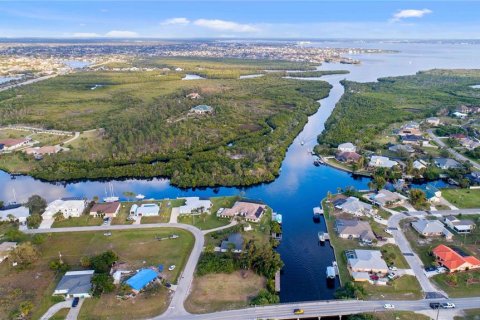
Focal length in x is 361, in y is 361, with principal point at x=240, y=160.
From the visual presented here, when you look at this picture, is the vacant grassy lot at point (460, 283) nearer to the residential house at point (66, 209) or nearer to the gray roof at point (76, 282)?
the gray roof at point (76, 282)

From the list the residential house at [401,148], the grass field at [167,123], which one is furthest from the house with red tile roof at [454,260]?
the residential house at [401,148]

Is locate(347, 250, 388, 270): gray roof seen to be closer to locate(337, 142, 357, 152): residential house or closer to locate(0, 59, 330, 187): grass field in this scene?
locate(0, 59, 330, 187): grass field

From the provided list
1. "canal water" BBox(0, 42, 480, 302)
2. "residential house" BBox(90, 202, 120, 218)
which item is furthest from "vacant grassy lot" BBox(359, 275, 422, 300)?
"residential house" BBox(90, 202, 120, 218)

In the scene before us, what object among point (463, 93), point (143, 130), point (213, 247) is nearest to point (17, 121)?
point (143, 130)

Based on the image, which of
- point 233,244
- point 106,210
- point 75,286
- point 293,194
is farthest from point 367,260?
point 106,210

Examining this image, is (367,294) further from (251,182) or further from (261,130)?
(261,130)
